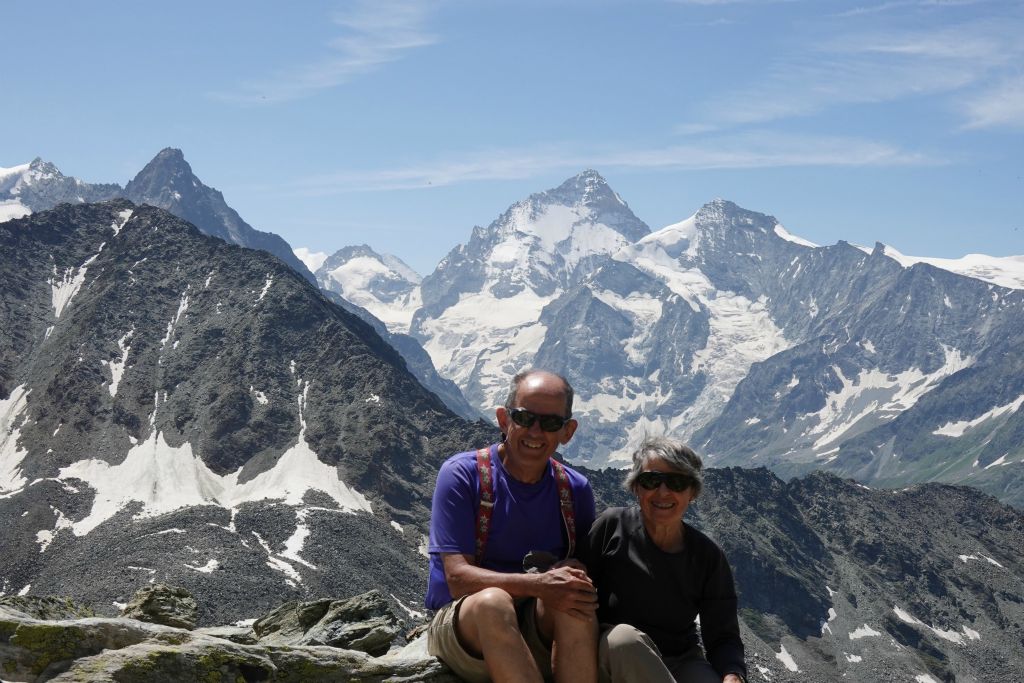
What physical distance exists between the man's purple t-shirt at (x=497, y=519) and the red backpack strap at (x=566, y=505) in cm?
8

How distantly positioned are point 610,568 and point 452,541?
8.24 feet

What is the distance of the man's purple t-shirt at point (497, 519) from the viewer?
656 inches

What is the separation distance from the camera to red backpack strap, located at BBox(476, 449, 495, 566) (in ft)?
55.3

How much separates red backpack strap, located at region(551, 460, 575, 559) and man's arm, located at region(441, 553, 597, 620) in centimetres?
126

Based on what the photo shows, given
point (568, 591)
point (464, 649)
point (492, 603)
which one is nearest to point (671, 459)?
point (568, 591)

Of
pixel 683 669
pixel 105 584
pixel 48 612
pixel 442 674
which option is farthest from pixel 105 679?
pixel 105 584

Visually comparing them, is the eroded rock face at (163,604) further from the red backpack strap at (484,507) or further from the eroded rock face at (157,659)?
the red backpack strap at (484,507)

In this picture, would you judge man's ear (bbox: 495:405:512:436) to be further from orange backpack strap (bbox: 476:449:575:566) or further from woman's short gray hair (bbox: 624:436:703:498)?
woman's short gray hair (bbox: 624:436:703:498)

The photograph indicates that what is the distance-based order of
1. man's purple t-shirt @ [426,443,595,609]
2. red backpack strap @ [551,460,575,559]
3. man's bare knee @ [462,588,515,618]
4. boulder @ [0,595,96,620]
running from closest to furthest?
man's bare knee @ [462,588,515,618] → man's purple t-shirt @ [426,443,595,609] → red backpack strap @ [551,460,575,559] → boulder @ [0,595,96,620]

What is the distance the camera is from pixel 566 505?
680 inches

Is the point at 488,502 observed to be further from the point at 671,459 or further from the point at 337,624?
the point at 337,624

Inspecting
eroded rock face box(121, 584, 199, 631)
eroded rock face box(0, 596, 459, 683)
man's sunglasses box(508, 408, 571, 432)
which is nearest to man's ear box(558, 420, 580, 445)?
man's sunglasses box(508, 408, 571, 432)

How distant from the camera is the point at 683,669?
1675 cm

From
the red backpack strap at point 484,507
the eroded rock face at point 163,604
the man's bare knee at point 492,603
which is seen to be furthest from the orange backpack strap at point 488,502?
the eroded rock face at point 163,604
